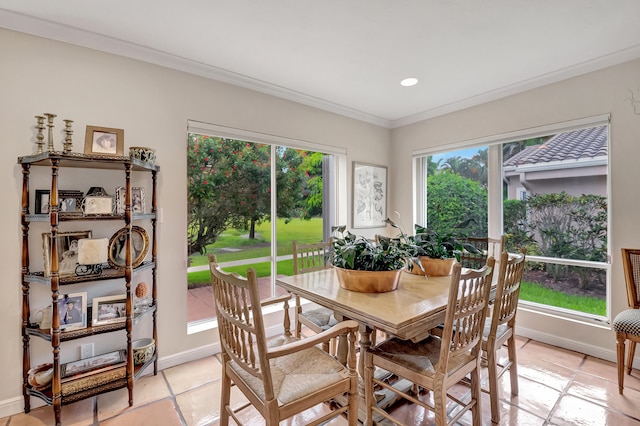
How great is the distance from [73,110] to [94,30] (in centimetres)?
57

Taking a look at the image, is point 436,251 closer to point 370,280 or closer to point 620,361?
point 370,280

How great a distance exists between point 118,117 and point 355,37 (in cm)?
186

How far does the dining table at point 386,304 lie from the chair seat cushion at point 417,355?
0.12 m

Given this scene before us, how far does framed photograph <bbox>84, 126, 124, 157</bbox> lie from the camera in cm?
197

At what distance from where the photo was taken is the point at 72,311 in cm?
190

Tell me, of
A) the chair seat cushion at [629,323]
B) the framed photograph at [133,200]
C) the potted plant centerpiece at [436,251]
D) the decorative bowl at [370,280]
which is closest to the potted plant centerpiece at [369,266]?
the decorative bowl at [370,280]

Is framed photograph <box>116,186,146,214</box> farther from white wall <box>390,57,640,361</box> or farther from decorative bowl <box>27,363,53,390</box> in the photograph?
white wall <box>390,57,640,361</box>

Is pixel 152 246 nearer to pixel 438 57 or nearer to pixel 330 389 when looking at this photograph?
pixel 330 389

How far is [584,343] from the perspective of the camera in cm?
264

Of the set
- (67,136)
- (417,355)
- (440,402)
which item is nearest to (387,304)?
(417,355)

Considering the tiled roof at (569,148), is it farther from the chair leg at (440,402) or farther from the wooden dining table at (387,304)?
the chair leg at (440,402)

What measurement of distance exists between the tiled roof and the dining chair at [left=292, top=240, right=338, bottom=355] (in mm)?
2306

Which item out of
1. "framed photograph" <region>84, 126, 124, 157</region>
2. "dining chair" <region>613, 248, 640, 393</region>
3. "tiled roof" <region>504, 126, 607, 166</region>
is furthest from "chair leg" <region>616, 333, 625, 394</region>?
"framed photograph" <region>84, 126, 124, 157</region>

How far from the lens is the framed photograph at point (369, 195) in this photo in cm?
385
